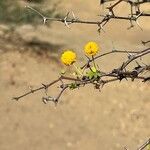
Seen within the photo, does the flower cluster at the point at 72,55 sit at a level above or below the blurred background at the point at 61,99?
below

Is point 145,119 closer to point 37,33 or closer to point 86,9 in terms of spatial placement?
point 37,33

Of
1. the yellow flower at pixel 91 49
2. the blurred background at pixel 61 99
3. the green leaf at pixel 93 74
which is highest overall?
the blurred background at pixel 61 99

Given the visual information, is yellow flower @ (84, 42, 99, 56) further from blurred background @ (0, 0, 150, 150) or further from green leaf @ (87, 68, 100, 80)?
blurred background @ (0, 0, 150, 150)

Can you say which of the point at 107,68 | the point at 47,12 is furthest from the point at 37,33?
the point at 107,68

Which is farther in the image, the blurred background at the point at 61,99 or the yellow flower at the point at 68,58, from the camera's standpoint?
the blurred background at the point at 61,99

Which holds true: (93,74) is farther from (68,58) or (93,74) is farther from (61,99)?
(61,99)

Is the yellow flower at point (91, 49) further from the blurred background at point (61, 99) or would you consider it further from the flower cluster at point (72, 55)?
the blurred background at point (61, 99)

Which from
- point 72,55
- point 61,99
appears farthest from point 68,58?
point 61,99

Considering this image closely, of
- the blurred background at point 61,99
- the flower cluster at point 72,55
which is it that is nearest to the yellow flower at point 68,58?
the flower cluster at point 72,55

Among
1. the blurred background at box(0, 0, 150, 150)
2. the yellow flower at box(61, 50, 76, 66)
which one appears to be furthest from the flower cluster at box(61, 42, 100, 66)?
the blurred background at box(0, 0, 150, 150)
